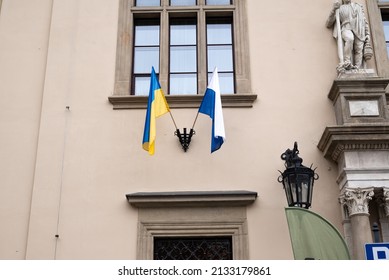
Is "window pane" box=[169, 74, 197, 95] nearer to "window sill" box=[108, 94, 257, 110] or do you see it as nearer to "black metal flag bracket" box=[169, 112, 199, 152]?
"window sill" box=[108, 94, 257, 110]

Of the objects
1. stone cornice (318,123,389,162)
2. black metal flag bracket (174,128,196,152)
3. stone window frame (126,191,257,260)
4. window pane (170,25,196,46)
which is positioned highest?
window pane (170,25,196,46)

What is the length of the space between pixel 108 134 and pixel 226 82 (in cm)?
226

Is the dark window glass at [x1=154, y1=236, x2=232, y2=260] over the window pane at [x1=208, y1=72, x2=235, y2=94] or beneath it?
beneath

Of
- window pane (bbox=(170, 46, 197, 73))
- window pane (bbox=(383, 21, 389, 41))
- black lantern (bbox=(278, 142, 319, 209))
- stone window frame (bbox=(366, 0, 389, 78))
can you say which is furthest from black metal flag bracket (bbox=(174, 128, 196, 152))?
window pane (bbox=(383, 21, 389, 41))

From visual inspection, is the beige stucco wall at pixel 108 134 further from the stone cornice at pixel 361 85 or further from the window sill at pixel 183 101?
the stone cornice at pixel 361 85

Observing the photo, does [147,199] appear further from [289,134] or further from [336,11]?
[336,11]

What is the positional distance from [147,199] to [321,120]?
123 inches

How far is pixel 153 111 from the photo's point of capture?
8.70 meters

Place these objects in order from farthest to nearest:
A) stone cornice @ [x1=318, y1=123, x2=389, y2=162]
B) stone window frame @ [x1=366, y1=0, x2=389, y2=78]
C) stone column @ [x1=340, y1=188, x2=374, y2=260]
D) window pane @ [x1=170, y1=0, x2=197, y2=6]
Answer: window pane @ [x1=170, y1=0, x2=197, y2=6]
stone window frame @ [x1=366, y1=0, x2=389, y2=78]
stone cornice @ [x1=318, y1=123, x2=389, y2=162]
stone column @ [x1=340, y1=188, x2=374, y2=260]

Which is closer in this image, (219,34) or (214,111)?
(214,111)

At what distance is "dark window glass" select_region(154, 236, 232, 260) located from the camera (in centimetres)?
862

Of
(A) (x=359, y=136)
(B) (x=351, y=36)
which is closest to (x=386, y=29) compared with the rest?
(B) (x=351, y=36)

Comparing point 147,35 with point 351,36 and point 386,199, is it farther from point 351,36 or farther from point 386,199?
point 386,199

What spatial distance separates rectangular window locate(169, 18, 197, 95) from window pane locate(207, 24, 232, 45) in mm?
273
